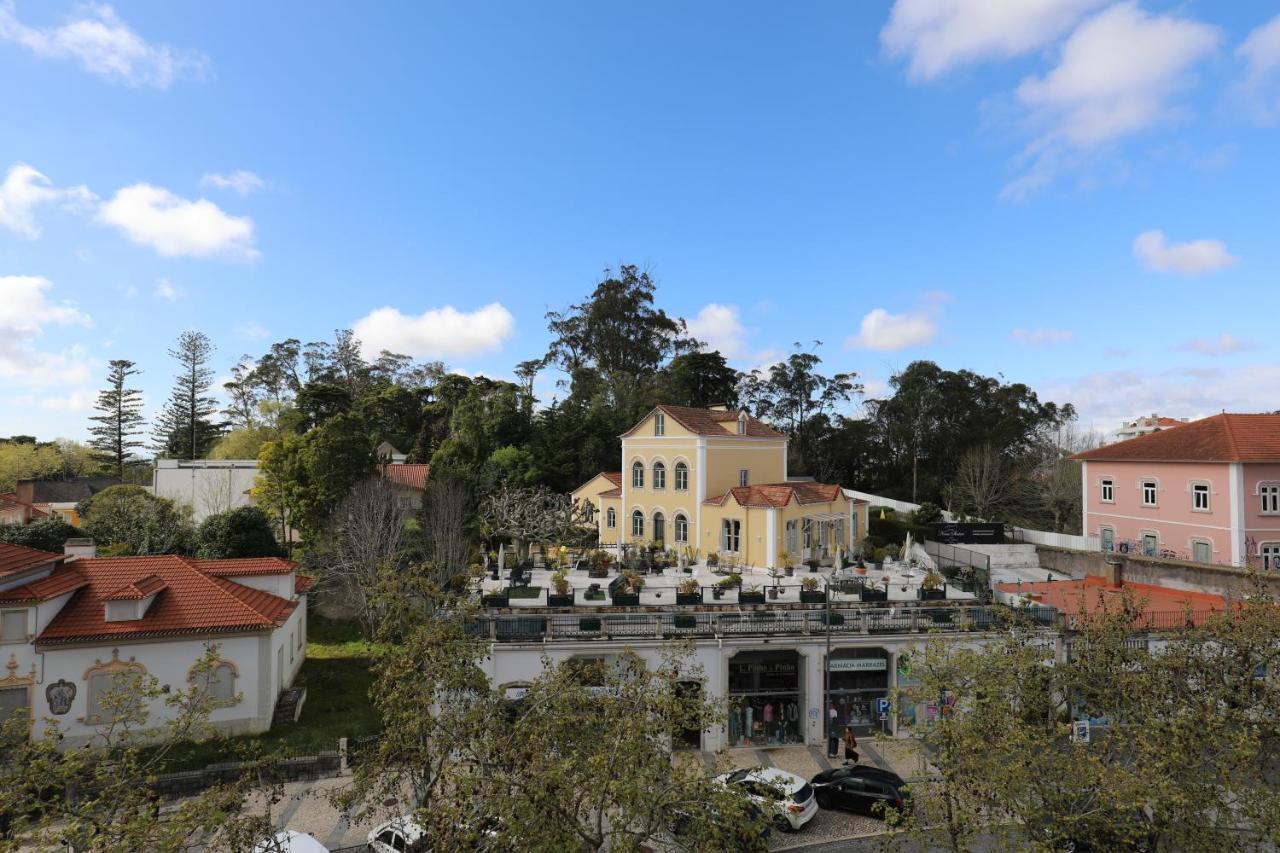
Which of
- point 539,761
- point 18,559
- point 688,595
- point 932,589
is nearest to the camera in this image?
point 539,761

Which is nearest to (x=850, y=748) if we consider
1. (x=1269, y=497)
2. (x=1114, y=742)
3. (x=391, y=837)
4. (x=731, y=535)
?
(x=1114, y=742)

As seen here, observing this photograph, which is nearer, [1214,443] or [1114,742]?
[1114,742]

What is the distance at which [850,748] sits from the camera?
17.4 meters

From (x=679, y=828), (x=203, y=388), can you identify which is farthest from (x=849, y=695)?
(x=203, y=388)

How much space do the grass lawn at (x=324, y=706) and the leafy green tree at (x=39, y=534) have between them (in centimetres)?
1178

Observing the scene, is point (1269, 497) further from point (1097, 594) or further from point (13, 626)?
point (13, 626)

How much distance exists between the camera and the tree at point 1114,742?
30.0 ft

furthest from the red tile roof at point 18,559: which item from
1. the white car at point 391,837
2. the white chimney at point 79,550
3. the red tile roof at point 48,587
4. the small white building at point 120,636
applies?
the white car at point 391,837

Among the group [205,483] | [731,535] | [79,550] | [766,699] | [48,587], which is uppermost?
[205,483]

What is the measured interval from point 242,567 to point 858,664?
20125 millimetres

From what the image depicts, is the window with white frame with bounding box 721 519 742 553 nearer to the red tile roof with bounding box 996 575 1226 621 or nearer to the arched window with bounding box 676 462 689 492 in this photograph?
the arched window with bounding box 676 462 689 492

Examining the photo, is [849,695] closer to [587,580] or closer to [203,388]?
[587,580]

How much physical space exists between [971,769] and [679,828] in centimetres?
450

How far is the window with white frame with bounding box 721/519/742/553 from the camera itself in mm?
31500
